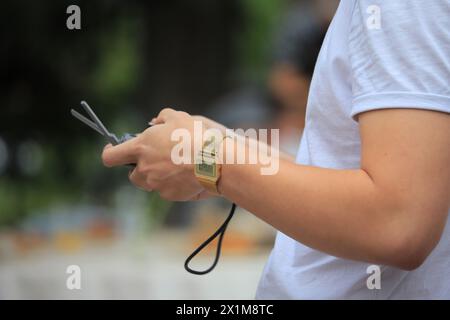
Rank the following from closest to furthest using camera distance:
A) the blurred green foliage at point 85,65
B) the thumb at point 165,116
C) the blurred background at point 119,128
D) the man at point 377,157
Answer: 1. the man at point 377,157
2. the thumb at point 165,116
3. the blurred background at point 119,128
4. the blurred green foliage at point 85,65

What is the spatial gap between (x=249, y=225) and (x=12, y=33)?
3378 mm

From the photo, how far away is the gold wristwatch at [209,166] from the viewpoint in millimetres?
1423

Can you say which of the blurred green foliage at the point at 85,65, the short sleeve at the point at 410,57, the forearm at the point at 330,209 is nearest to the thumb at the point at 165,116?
the forearm at the point at 330,209

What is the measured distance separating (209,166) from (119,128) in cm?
961

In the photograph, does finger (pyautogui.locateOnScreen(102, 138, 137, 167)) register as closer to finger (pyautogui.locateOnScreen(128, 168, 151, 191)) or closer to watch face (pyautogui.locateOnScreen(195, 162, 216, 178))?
finger (pyautogui.locateOnScreen(128, 168, 151, 191))

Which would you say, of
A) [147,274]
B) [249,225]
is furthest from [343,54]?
[249,225]

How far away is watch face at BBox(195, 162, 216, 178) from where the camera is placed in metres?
1.42

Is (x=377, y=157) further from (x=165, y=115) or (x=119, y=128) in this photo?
(x=119, y=128)

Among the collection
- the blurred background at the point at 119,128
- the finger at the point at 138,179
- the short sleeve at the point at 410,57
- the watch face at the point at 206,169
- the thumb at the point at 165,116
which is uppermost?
the short sleeve at the point at 410,57

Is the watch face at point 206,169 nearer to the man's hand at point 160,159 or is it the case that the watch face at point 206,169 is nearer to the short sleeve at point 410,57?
the man's hand at point 160,159

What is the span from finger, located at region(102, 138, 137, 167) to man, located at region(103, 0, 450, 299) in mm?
77

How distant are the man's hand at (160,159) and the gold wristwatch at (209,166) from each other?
0.08ft

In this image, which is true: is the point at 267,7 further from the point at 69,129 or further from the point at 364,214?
the point at 364,214

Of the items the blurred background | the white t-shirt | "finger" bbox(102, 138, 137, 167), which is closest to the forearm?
the white t-shirt
